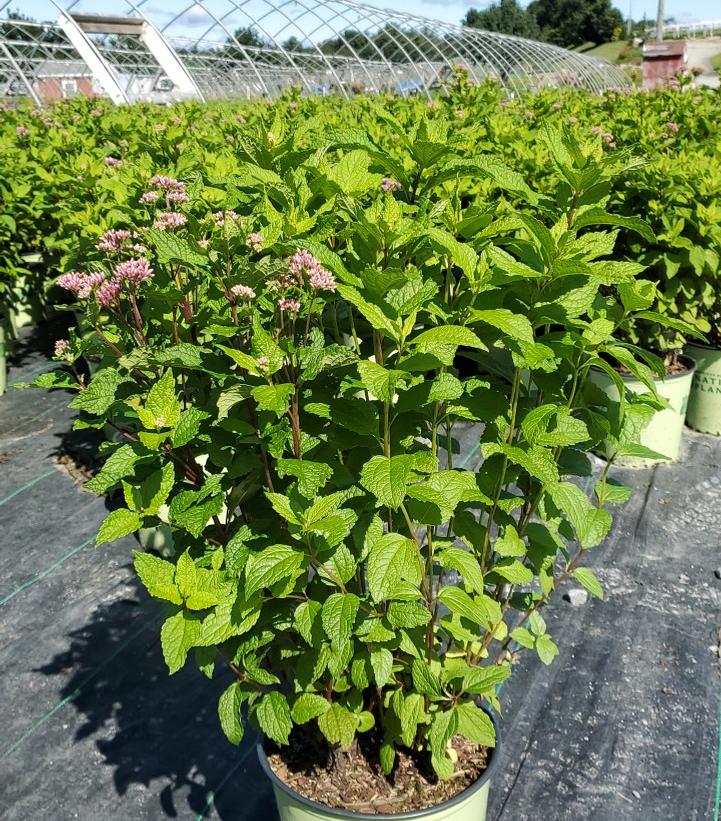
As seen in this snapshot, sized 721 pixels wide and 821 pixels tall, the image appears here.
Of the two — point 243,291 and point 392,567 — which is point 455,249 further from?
point 392,567

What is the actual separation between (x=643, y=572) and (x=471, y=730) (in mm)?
1994

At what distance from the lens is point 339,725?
5.27 feet

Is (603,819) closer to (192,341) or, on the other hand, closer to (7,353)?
(192,341)

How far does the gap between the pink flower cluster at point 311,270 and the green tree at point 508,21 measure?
176ft

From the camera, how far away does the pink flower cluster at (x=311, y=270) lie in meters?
1.20

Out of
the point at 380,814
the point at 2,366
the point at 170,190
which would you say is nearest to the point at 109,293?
the point at 170,190

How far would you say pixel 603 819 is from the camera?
7.18 ft

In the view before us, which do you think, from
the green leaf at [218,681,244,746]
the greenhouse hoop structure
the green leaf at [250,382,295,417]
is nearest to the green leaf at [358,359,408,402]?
the green leaf at [250,382,295,417]

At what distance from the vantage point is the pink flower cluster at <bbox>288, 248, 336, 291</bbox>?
3.94ft

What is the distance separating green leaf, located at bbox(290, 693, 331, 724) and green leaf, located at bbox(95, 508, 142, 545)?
1.78 ft

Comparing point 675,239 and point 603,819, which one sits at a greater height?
point 675,239

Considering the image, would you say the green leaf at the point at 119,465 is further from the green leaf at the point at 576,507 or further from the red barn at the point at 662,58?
the red barn at the point at 662,58

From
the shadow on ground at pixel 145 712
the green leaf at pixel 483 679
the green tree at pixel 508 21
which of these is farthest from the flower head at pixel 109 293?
the green tree at pixel 508 21

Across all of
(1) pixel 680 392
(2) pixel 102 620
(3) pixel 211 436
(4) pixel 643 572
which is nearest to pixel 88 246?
(2) pixel 102 620
